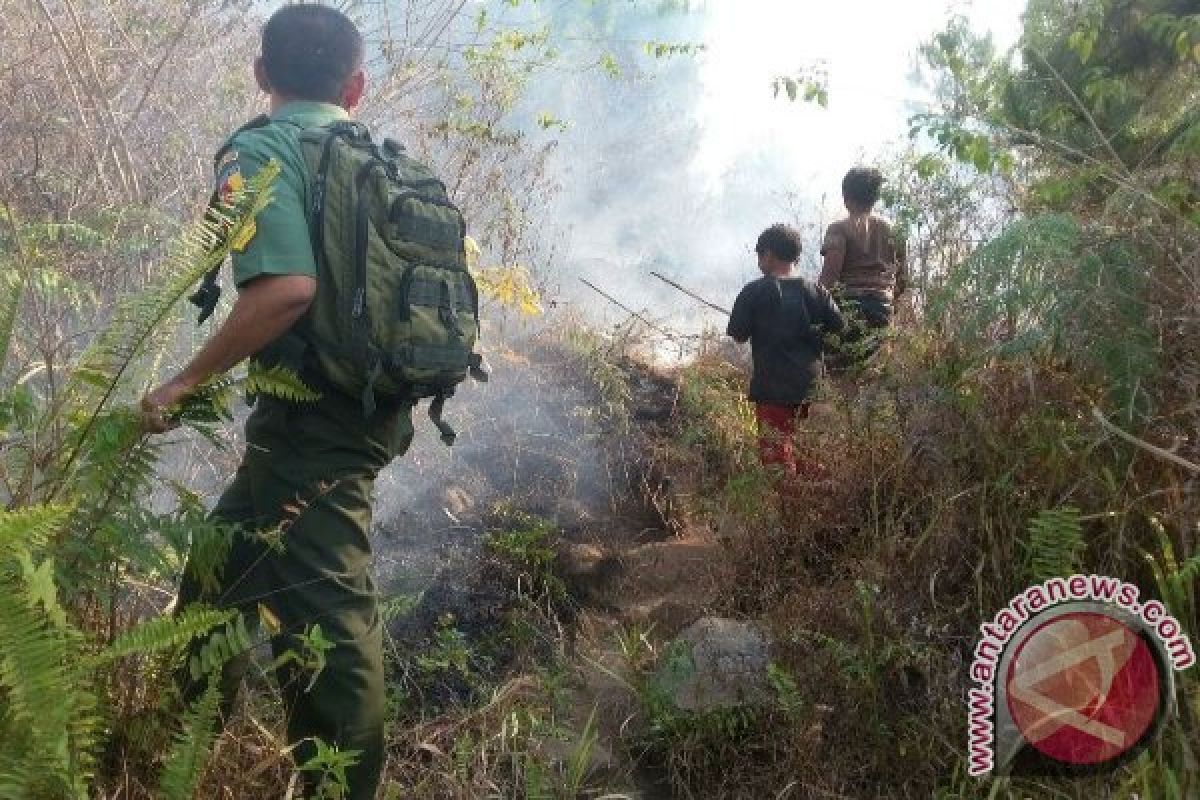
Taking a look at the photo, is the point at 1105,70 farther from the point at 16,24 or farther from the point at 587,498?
the point at 16,24

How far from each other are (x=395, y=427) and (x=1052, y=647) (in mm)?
1625

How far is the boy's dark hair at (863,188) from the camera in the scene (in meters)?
5.08

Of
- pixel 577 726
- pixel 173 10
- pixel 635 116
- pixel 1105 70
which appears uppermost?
pixel 635 116

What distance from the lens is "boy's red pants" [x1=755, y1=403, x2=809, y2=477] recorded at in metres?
3.82

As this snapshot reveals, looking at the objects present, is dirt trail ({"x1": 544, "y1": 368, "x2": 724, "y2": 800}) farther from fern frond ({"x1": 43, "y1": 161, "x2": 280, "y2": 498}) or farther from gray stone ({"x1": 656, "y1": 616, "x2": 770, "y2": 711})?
fern frond ({"x1": 43, "y1": 161, "x2": 280, "y2": 498})

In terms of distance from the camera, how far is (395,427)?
2.47m

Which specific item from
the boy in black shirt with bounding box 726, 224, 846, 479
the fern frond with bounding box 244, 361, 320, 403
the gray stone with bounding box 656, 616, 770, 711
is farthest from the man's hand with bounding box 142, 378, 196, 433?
the boy in black shirt with bounding box 726, 224, 846, 479

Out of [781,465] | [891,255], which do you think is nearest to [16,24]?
[781,465]

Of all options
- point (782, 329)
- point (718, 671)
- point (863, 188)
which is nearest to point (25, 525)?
point (718, 671)

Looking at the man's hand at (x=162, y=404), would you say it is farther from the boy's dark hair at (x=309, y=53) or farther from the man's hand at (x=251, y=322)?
the boy's dark hair at (x=309, y=53)

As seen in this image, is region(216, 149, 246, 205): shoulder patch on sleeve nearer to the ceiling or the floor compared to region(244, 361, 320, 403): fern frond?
nearer to the ceiling

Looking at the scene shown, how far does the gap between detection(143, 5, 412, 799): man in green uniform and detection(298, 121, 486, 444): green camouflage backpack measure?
2.0 inches

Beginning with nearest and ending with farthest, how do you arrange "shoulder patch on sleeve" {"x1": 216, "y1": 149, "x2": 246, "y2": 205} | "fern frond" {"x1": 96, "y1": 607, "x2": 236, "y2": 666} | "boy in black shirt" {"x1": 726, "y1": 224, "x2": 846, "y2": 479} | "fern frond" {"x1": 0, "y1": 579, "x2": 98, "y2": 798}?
"fern frond" {"x1": 0, "y1": 579, "x2": 98, "y2": 798} < "fern frond" {"x1": 96, "y1": 607, "x2": 236, "y2": 666} < "shoulder patch on sleeve" {"x1": 216, "y1": 149, "x2": 246, "y2": 205} < "boy in black shirt" {"x1": 726, "y1": 224, "x2": 846, "y2": 479}

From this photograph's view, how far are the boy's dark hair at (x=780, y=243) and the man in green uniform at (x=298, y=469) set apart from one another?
2.77 meters
